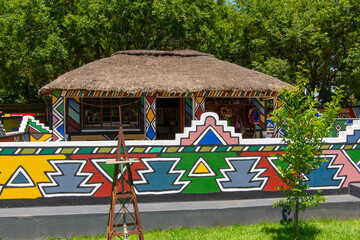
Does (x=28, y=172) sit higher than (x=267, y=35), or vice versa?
(x=267, y=35)

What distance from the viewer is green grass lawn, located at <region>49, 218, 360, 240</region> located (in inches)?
195

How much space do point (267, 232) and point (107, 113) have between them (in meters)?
7.99

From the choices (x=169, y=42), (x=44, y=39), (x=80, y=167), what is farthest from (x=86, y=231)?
(x=169, y=42)

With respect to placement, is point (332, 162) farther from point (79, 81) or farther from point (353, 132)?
point (79, 81)

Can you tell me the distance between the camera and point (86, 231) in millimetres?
5121

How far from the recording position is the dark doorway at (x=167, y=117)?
44.2 ft

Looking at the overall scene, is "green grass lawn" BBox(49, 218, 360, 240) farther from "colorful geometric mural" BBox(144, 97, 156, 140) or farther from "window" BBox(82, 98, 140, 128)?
"window" BBox(82, 98, 140, 128)

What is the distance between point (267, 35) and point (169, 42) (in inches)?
204

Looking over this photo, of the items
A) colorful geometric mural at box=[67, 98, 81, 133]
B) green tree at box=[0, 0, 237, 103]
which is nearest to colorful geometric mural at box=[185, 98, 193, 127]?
colorful geometric mural at box=[67, 98, 81, 133]

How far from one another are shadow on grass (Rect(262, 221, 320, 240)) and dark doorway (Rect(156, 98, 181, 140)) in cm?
823

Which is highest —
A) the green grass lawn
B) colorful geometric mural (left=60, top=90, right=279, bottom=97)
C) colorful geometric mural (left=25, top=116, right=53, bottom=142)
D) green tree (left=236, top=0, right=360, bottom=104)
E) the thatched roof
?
green tree (left=236, top=0, right=360, bottom=104)

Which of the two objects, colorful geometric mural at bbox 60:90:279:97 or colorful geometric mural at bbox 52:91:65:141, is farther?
colorful geometric mural at bbox 52:91:65:141

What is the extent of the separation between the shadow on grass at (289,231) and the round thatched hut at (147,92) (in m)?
5.77

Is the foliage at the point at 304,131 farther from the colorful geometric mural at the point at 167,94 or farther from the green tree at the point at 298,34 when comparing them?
the green tree at the point at 298,34
